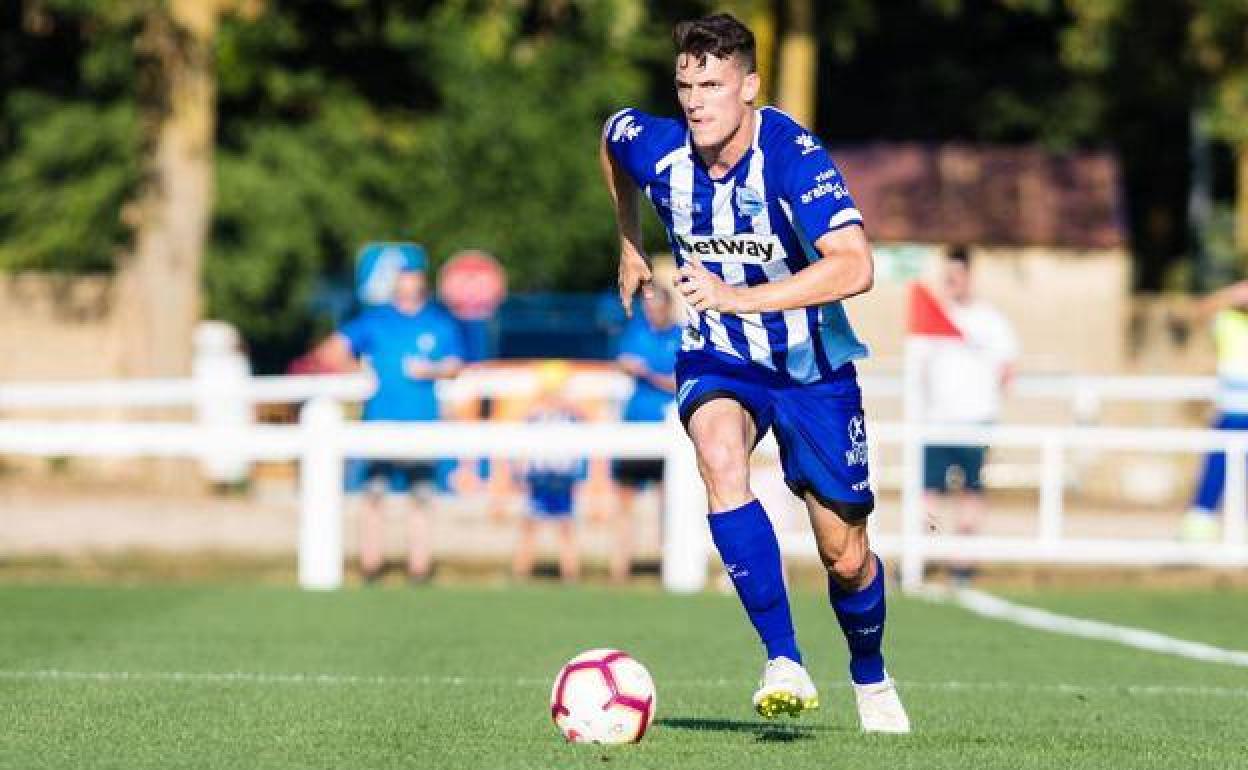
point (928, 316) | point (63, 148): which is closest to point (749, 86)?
point (928, 316)

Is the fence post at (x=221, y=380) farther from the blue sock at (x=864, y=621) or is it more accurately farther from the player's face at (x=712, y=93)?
the player's face at (x=712, y=93)

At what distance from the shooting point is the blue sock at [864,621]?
894cm

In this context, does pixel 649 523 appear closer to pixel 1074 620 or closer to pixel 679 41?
pixel 1074 620

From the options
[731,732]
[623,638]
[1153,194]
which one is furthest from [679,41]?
[1153,194]

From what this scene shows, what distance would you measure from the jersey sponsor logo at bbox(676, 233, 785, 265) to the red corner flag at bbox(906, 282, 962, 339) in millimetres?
9278

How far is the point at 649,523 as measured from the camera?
22.8 meters

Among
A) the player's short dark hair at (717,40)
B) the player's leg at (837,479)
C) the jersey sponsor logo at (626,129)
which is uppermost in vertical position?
the player's short dark hair at (717,40)

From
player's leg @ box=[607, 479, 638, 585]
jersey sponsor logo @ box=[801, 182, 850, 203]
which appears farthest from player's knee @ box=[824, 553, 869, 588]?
player's leg @ box=[607, 479, 638, 585]

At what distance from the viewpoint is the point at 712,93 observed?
8.45m

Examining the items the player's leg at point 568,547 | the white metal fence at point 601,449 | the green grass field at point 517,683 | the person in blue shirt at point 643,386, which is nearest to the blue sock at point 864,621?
the green grass field at point 517,683

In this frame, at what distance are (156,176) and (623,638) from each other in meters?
14.0

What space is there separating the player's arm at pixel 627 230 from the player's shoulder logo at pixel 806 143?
27.9 inches

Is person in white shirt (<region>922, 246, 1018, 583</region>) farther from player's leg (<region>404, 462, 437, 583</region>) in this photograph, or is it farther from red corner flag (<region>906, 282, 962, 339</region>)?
player's leg (<region>404, 462, 437, 583</region>)

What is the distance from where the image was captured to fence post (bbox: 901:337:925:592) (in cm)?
1797
